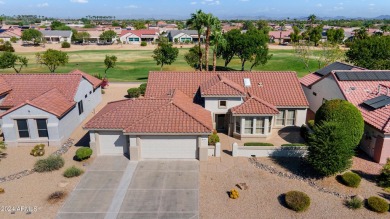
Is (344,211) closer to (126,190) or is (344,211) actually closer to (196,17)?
(126,190)

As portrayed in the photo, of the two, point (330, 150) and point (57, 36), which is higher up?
point (57, 36)

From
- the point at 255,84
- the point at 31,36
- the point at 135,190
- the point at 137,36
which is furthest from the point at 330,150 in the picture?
the point at 31,36

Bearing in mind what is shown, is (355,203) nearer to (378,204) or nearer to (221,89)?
(378,204)

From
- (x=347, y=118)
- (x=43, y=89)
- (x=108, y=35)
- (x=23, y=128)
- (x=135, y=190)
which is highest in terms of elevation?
(x=108, y=35)

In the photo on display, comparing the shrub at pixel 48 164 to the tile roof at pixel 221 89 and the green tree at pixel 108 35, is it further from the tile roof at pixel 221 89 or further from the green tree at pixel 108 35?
the green tree at pixel 108 35

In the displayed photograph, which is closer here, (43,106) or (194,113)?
(194,113)

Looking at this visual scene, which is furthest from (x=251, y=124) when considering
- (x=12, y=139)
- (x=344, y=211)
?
(x=12, y=139)
